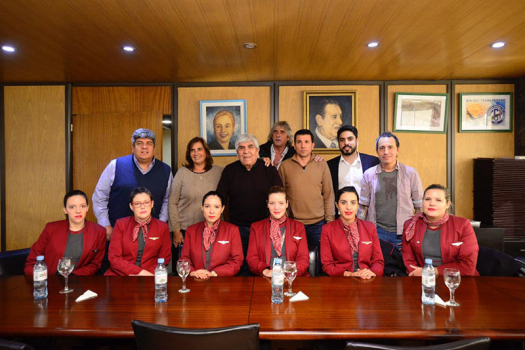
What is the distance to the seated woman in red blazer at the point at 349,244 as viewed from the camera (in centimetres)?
260

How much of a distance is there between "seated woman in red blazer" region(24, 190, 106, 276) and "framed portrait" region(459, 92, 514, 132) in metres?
4.37

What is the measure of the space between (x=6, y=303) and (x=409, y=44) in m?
3.47

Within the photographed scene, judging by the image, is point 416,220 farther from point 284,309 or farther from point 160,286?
point 160,286

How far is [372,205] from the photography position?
319 centimetres

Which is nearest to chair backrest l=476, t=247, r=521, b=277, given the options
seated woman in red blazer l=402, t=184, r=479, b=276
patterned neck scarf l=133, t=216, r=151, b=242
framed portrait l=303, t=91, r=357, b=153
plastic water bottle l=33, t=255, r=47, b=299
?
seated woman in red blazer l=402, t=184, r=479, b=276

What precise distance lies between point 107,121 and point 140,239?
248 cm

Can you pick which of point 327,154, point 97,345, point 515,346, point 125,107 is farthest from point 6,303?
point 327,154

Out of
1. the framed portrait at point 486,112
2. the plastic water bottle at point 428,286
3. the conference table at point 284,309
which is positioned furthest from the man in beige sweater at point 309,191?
the framed portrait at point 486,112

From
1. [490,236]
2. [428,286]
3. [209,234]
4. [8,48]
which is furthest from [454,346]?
[8,48]

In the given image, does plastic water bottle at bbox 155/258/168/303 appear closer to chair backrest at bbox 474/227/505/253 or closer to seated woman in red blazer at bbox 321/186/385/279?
seated woman in red blazer at bbox 321/186/385/279

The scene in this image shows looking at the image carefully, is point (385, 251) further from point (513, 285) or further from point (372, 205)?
point (513, 285)

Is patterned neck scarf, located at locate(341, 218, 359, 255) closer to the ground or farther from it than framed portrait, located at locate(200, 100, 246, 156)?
closer to the ground

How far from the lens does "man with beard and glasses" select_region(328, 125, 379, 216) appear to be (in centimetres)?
345

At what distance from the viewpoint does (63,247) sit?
263 centimetres
